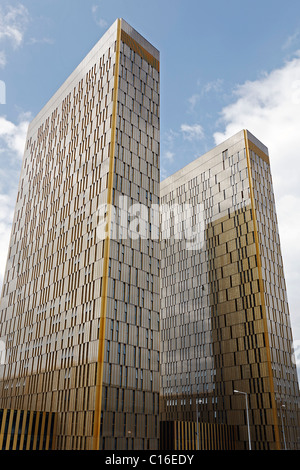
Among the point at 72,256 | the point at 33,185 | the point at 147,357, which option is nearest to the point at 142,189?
the point at 72,256

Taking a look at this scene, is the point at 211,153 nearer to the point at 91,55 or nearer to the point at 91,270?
the point at 91,55

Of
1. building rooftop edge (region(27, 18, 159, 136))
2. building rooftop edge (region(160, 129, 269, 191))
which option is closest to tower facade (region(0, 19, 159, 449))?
building rooftop edge (region(27, 18, 159, 136))

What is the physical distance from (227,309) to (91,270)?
38920 millimetres

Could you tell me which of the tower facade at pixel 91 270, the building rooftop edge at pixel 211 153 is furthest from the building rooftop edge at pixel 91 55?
the building rooftop edge at pixel 211 153

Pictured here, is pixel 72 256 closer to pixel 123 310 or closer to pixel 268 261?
pixel 123 310

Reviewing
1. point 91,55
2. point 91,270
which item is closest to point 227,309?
point 91,270

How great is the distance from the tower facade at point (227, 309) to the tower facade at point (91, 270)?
16.9 meters

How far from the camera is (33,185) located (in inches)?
3440

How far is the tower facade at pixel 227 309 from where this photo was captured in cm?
7469

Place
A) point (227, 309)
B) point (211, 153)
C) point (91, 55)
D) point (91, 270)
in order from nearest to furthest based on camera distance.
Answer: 1. point (91, 270)
2. point (91, 55)
3. point (227, 309)
4. point (211, 153)

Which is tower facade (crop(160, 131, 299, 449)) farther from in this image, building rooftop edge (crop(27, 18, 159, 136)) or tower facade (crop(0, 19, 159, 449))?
building rooftop edge (crop(27, 18, 159, 136))

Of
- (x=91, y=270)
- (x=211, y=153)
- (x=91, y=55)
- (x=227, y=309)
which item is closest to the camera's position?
(x=91, y=270)

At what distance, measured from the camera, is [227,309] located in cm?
8725

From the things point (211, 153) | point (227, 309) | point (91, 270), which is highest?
point (211, 153)
